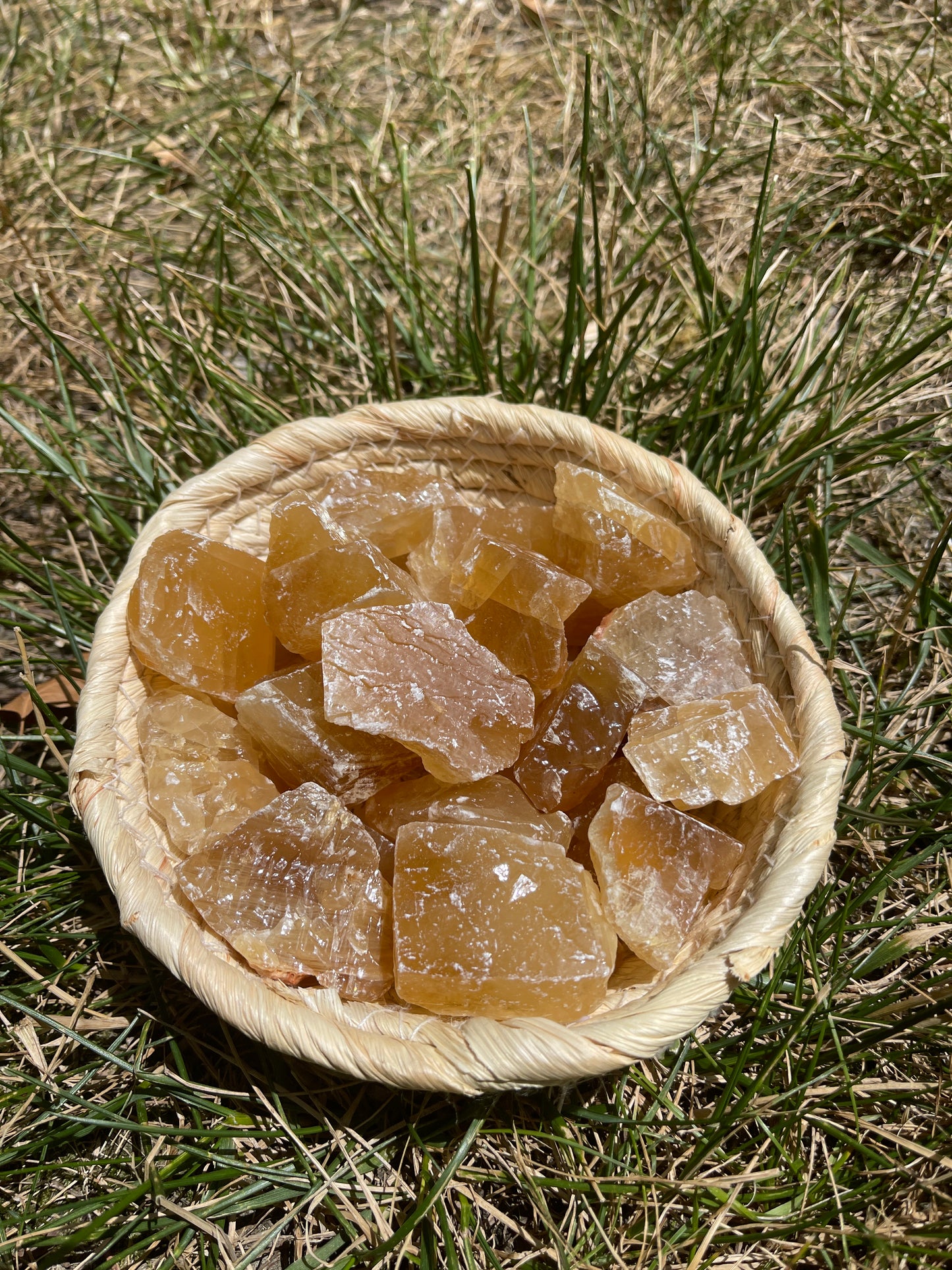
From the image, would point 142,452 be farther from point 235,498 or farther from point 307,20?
point 307,20

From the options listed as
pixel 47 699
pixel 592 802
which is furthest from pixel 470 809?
pixel 47 699

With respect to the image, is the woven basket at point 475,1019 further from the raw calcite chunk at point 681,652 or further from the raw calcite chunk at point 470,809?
the raw calcite chunk at point 470,809

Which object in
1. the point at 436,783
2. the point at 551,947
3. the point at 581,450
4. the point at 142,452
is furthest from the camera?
the point at 142,452

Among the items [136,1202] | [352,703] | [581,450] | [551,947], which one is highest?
[581,450]

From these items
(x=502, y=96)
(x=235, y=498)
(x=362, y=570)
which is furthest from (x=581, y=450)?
(x=502, y=96)

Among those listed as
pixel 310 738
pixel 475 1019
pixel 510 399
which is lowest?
pixel 475 1019

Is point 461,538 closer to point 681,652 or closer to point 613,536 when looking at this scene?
point 613,536

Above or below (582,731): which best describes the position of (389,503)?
above

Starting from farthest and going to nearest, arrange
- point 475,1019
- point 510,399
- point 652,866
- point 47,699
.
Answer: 1. point 510,399
2. point 47,699
3. point 652,866
4. point 475,1019
